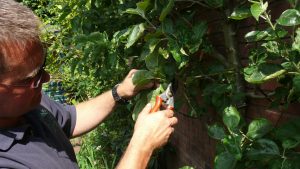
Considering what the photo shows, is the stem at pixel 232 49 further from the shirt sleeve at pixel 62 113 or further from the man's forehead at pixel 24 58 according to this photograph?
the shirt sleeve at pixel 62 113

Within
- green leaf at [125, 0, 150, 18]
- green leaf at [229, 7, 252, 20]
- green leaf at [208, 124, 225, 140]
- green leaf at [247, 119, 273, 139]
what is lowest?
green leaf at [208, 124, 225, 140]

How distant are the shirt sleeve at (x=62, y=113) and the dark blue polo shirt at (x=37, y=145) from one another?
12cm

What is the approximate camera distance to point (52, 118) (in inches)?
108

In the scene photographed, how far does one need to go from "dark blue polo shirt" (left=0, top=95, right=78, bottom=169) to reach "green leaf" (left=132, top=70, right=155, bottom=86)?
53 centimetres

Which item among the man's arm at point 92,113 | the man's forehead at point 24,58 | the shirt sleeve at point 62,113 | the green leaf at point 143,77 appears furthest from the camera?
the man's arm at point 92,113

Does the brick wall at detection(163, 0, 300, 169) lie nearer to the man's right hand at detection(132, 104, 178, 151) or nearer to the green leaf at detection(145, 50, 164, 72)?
the green leaf at detection(145, 50, 164, 72)

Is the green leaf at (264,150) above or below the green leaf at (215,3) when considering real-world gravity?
below

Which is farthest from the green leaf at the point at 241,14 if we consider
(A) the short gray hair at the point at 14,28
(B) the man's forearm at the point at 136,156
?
(A) the short gray hair at the point at 14,28

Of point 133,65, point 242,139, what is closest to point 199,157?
point 133,65

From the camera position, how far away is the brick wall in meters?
2.26

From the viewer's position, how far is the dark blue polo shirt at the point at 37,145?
215 centimetres

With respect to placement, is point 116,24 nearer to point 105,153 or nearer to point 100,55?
point 100,55

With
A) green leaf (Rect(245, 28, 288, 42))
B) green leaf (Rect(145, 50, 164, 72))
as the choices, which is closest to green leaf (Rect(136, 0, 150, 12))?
green leaf (Rect(145, 50, 164, 72))

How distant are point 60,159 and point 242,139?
94 cm
